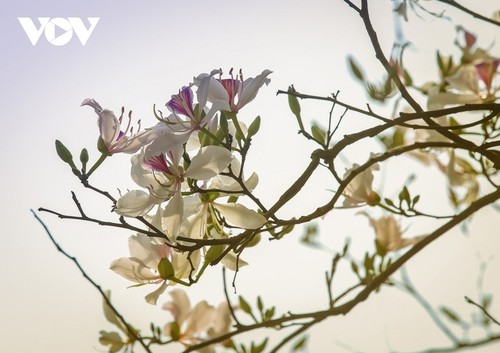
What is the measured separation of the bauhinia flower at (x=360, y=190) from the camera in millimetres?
716

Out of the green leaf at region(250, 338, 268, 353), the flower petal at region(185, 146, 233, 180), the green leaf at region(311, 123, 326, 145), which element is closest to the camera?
the flower petal at region(185, 146, 233, 180)

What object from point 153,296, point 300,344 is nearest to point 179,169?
point 153,296

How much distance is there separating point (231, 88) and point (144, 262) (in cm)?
17

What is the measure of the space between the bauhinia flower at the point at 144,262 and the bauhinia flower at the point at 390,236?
0.27 m

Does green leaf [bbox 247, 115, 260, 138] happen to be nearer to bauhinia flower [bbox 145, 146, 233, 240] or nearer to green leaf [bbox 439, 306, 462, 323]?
bauhinia flower [bbox 145, 146, 233, 240]

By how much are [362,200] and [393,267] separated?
0.10 meters

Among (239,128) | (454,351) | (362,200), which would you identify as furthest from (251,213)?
(454,351)

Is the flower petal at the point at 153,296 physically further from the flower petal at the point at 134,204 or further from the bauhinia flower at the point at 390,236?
the bauhinia flower at the point at 390,236

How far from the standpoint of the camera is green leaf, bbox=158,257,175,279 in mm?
607

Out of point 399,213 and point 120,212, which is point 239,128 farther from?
point 399,213

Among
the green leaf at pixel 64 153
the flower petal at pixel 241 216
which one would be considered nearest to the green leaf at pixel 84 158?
the green leaf at pixel 64 153

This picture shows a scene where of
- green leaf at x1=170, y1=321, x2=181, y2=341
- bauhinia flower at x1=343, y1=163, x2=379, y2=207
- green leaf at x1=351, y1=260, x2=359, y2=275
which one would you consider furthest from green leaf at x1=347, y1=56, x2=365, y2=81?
green leaf at x1=170, y1=321, x2=181, y2=341

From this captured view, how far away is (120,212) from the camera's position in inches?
22.7

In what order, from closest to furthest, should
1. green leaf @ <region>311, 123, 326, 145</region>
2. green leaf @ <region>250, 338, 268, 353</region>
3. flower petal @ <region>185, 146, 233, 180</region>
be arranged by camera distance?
flower petal @ <region>185, 146, 233, 180</region> → green leaf @ <region>311, 123, 326, 145</region> → green leaf @ <region>250, 338, 268, 353</region>
